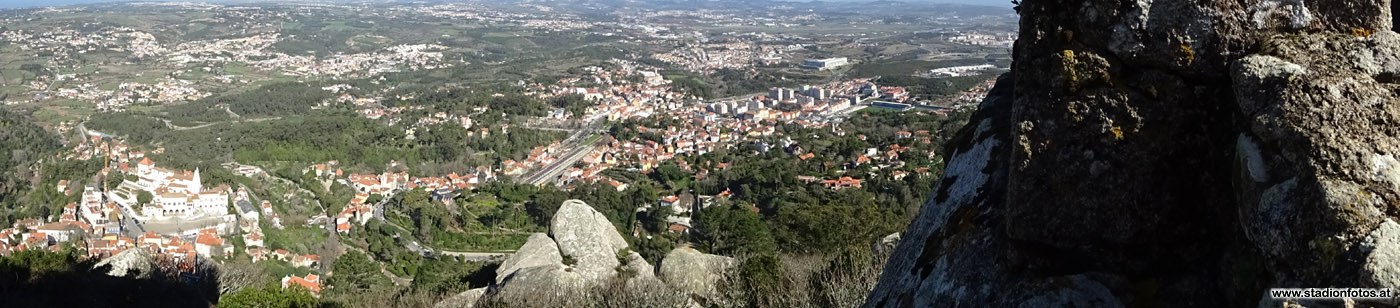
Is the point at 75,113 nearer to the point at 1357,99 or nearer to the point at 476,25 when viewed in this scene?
the point at 1357,99

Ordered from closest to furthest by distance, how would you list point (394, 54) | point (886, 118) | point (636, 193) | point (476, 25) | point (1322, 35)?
point (1322, 35) → point (636, 193) → point (886, 118) → point (394, 54) → point (476, 25)

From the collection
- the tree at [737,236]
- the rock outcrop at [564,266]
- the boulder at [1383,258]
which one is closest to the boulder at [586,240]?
the rock outcrop at [564,266]

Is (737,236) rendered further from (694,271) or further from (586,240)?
(694,271)

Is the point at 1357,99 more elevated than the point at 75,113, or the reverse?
the point at 1357,99

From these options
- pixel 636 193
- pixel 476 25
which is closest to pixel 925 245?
pixel 636 193

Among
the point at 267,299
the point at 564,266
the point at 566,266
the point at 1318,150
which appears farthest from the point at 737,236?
the point at 1318,150
